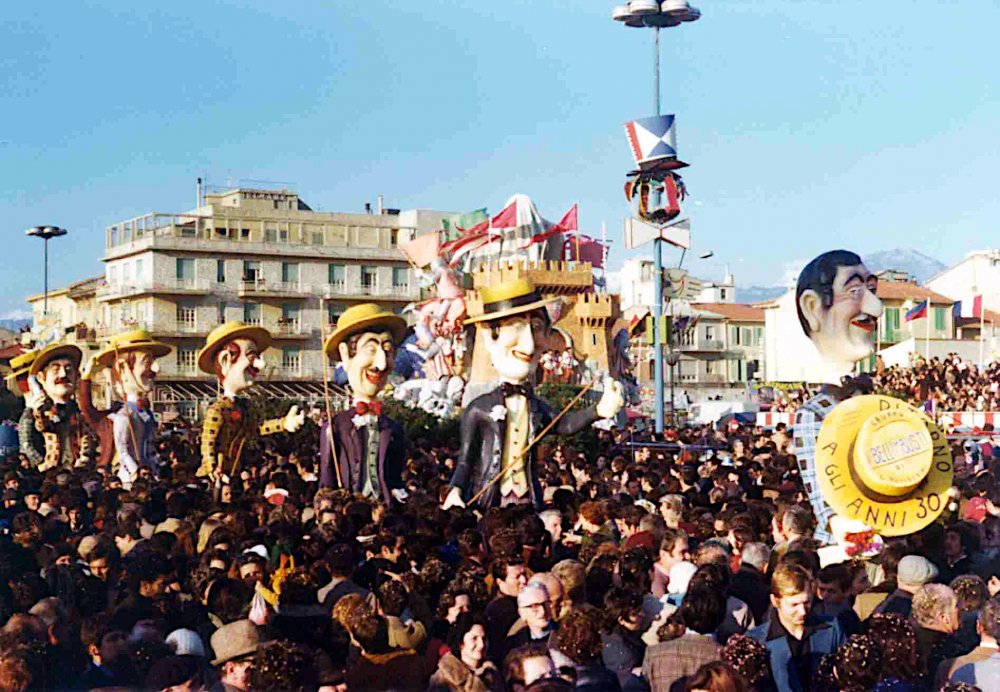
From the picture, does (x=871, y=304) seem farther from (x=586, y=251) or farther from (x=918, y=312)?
(x=586, y=251)

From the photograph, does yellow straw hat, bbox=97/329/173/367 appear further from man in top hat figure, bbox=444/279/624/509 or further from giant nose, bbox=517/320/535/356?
giant nose, bbox=517/320/535/356

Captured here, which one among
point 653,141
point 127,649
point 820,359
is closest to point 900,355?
point 653,141

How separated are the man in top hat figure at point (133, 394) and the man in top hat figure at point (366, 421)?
11.1 feet

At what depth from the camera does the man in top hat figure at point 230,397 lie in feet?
50.5

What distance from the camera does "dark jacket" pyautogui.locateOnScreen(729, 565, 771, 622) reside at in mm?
7586

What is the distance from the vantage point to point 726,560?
7.62 metres

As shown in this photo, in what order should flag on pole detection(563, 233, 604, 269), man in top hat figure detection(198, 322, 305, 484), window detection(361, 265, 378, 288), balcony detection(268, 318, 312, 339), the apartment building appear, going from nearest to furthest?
man in top hat figure detection(198, 322, 305, 484) → the apartment building → balcony detection(268, 318, 312, 339) → window detection(361, 265, 378, 288) → flag on pole detection(563, 233, 604, 269)

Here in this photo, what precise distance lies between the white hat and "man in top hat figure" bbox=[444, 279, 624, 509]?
5950mm

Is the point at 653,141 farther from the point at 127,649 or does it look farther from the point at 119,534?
the point at 127,649

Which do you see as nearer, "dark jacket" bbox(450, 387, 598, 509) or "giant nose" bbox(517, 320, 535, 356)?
"dark jacket" bbox(450, 387, 598, 509)

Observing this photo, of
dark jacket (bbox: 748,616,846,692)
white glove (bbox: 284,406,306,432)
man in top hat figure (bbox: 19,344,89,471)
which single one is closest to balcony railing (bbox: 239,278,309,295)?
man in top hat figure (bbox: 19,344,89,471)

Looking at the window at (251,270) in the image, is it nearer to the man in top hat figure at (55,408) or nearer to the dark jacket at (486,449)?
the man in top hat figure at (55,408)

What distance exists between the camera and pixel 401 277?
154 ft

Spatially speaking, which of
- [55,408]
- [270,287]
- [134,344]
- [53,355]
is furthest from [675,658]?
[270,287]
